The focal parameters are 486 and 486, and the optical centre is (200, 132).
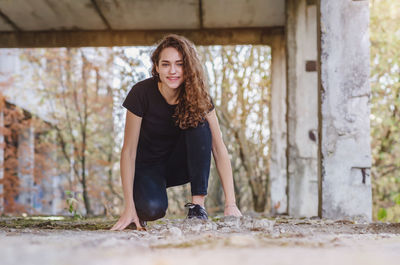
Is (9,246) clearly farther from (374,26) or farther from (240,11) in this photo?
(374,26)

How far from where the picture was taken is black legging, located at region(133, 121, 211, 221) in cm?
304

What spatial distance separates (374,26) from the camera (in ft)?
27.1

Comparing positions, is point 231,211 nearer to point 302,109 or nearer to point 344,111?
point 344,111

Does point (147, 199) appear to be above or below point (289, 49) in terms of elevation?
below

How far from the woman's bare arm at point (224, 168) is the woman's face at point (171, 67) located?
1.09 feet

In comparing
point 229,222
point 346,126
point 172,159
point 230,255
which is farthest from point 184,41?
point 230,255

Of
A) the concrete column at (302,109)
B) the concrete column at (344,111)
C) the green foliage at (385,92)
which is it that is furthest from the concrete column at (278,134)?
the green foliage at (385,92)

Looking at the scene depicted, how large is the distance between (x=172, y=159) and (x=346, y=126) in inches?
52.6

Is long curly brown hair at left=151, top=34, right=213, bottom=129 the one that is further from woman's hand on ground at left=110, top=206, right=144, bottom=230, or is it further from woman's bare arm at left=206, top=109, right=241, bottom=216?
woman's hand on ground at left=110, top=206, right=144, bottom=230

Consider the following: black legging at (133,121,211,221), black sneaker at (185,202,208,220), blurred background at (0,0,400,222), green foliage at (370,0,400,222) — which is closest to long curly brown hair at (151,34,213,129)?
black legging at (133,121,211,221)

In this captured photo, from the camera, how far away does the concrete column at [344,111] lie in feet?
11.8

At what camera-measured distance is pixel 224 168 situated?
3.08 m

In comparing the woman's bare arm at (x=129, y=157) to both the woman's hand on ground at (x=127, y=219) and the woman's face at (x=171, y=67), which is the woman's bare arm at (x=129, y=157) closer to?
the woman's hand on ground at (x=127, y=219)

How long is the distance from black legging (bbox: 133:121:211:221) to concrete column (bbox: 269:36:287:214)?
281 cm
